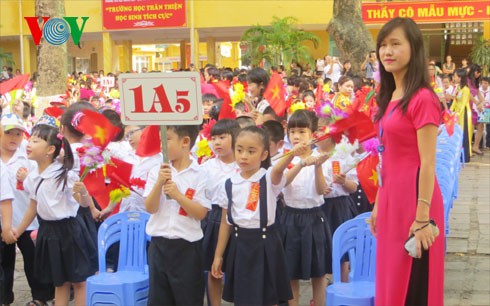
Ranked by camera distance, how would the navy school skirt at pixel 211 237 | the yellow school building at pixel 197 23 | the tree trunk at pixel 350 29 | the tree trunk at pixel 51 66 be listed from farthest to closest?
the yellow school building at pixel 197 23 → the tree trunk at pixel 350 29 → the tree trunk at pixel 51 66 → the navy school skirt at pixel 211 237

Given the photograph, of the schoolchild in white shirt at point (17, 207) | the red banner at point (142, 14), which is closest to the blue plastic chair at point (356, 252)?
the schoolchild in white shirt at point (17, 207)

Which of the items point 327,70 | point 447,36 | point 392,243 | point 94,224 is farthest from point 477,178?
point 447,36

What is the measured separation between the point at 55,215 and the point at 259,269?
1.42 m

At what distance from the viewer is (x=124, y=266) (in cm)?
474

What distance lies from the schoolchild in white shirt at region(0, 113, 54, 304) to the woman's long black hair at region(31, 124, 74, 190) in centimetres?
53

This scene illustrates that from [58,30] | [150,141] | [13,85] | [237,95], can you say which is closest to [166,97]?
[150,141]

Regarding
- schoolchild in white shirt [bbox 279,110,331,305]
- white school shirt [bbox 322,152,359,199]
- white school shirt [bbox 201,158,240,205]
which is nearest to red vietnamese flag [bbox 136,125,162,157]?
white school shirt [bbox 201,158,240,205]

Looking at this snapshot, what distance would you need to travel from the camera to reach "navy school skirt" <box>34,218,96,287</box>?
4.73 m

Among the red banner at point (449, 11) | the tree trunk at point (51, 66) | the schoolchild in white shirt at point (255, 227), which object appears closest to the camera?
the schoolchild in white shirt at point (255, 227)

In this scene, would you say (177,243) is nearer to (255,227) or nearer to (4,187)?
(255,227)

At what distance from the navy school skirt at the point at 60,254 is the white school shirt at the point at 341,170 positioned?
1694 millimetres

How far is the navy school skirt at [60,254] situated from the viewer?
4.73 metres

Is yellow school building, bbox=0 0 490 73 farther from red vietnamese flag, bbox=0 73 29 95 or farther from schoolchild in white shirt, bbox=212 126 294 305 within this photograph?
schoolchild in white shirt, bbox=212 126 294 305

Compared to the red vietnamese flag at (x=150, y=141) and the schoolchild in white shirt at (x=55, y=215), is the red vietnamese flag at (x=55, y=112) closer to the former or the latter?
the schoolchild in white shirt at (x=55, y=215)
